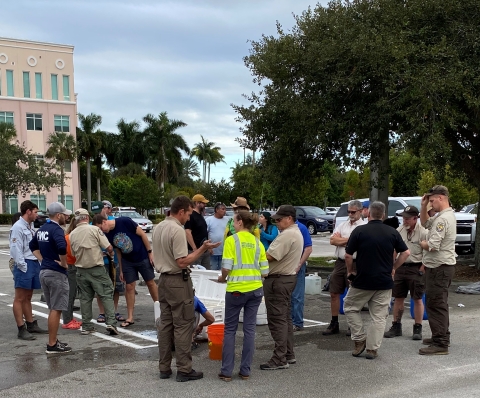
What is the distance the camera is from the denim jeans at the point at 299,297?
853cm

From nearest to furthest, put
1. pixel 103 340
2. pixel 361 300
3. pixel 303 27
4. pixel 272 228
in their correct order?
pixel 361 300 < pixel 103 340 < pixel 272 228 < pixel 303 27

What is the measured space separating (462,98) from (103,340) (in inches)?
344

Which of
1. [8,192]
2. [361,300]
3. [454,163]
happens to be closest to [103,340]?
[361,300]

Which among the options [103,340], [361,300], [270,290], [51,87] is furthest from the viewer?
[51,87]

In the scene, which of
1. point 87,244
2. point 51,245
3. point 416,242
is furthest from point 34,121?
point 416,242

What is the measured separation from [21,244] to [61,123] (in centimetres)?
5726

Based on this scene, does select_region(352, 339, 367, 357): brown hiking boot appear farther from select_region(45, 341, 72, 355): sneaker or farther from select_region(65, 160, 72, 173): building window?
select_region(65, 160, 72, 173): building window

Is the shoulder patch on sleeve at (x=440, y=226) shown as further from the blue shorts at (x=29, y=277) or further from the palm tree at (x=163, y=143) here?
the palm tree at (x=163, y=143)

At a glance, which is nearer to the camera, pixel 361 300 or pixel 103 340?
pixel 361 300

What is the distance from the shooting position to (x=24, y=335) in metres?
8.30

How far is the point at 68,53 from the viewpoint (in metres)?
62.8

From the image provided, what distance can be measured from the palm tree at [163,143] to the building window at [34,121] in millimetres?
12429

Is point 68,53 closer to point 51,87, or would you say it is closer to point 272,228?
point 51,87

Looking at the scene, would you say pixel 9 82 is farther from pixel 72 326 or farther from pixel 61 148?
pixel 72 326
